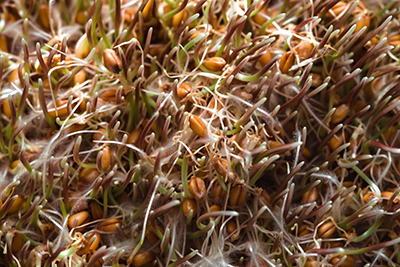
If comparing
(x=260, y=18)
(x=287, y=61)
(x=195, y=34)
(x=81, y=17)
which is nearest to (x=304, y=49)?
(x=287, y=61)

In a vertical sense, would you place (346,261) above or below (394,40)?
below

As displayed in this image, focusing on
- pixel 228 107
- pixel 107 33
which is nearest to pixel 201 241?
pixel 228 107

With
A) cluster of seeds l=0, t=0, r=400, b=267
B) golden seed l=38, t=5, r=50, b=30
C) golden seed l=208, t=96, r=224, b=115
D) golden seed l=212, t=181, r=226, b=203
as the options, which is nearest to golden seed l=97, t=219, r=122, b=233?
cluster of seeds l=0, t=0, r=400, b=267

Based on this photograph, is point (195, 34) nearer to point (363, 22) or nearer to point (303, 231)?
point (363, 22)

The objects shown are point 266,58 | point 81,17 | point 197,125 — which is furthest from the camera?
point 81,17

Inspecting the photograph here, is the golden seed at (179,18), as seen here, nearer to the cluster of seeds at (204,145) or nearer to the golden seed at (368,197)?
the cluster of seeds at (204,145)

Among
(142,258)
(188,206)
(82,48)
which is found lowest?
(142,258)

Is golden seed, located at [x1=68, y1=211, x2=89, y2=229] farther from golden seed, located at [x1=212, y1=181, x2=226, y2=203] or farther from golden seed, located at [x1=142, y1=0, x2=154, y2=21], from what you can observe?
golden seed, located at [x1=142, y1=0, x2=154, y2=21]
